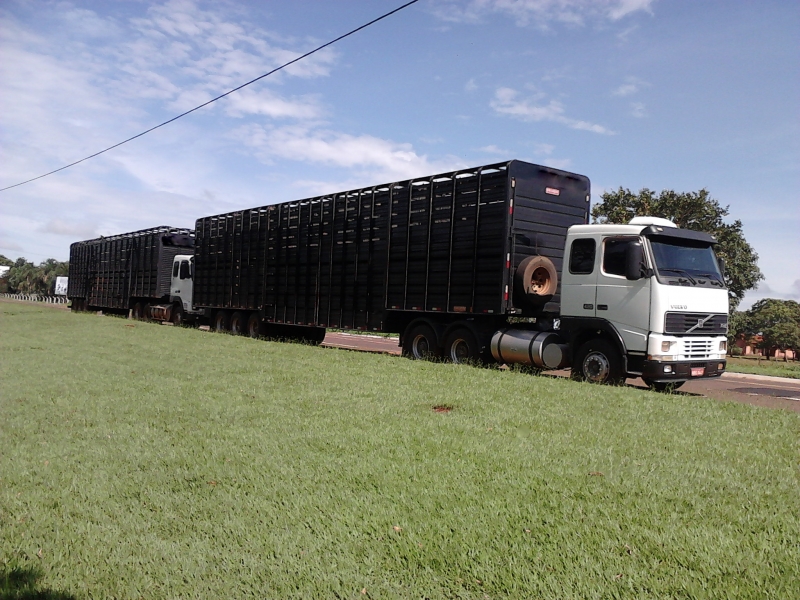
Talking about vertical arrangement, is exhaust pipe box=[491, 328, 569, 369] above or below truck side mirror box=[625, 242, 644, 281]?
below

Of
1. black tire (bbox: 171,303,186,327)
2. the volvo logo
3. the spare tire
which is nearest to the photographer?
the volvo logo

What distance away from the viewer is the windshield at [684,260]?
11.3 meters

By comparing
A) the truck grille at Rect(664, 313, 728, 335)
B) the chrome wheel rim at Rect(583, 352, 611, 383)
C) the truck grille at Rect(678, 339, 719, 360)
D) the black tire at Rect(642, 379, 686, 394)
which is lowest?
the black tire at Rect(642, 379, 686, 394)

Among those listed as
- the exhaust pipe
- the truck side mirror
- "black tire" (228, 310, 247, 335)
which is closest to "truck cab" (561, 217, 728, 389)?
the truck side mirror

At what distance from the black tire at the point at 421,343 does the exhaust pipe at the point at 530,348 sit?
1.87 m

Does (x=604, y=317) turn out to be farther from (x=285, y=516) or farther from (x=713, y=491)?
(x=285, y=516)

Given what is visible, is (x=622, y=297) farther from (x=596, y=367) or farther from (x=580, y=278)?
(x=596, y=367)

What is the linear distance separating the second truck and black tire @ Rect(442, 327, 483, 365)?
5 centimetres

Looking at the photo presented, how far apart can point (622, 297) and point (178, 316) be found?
22.9 m

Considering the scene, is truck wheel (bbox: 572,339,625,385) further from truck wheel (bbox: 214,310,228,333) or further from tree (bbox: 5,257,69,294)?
tree (bbox: 5,257,69,294)

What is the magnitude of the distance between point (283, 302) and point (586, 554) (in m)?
18.1

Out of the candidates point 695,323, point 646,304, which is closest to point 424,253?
point 646,304

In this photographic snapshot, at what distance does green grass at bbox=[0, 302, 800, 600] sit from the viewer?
363 cm

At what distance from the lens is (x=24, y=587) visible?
3557 millimetres
